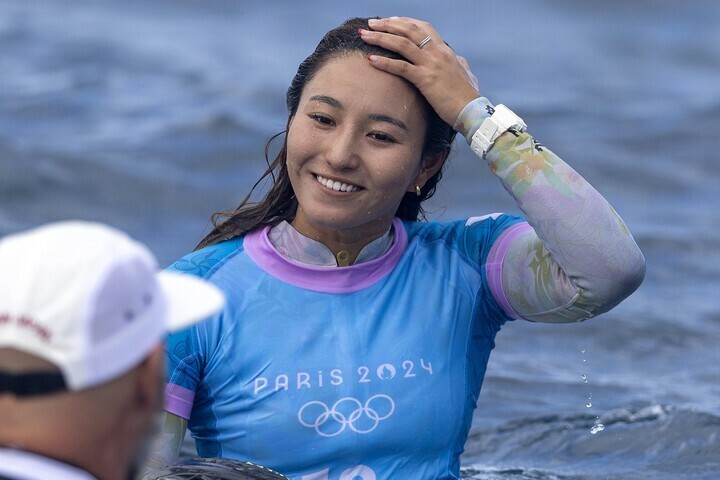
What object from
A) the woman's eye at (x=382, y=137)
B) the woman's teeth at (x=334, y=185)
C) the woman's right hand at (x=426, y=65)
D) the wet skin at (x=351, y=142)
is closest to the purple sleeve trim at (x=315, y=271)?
the wet skin at (x=351, y=142)

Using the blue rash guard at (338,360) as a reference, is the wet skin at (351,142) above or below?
above

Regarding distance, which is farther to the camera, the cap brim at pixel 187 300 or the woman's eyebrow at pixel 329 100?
the woman's eyebrow at pixel 329 100

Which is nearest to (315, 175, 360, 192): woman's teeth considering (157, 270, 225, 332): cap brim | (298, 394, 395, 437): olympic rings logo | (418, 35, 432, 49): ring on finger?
(418, 35, 432, 49): ring on finger

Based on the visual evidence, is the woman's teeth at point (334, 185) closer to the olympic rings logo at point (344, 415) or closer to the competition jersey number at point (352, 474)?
the olympic rings logo at point (344, 415)

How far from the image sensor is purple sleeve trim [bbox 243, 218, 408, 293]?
11.6 feet

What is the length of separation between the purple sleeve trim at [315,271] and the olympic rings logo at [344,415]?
0.32m

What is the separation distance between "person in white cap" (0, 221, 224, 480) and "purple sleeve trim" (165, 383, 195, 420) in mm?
1414

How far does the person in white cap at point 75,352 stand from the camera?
176 cm

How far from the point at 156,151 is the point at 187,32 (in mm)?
3841

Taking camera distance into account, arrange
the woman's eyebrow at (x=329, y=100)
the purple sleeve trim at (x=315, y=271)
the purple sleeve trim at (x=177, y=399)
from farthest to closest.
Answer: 1. the purple sleeve trim at (x=315, y=271)
2. the woman's eyebrow at (x=329, y=100)
3. the purple sleeve trim at (x=177, y=399)

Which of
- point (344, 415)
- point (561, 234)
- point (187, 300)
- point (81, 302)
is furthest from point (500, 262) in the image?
point (81, 302)

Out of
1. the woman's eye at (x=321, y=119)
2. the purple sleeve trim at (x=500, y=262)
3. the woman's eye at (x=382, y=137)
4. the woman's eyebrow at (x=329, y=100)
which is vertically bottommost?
the purple sleeve trim at (x=500, y=262)

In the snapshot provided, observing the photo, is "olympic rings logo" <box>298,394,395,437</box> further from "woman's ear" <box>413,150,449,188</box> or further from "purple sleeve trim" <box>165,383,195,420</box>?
"woman's ear" <box>413,150,449,188</box>

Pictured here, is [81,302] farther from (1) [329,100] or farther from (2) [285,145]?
(2) [285,145]
